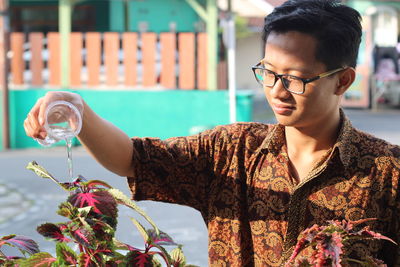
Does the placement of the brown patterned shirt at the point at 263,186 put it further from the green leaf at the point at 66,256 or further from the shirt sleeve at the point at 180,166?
the green leaf at the point at 66,256

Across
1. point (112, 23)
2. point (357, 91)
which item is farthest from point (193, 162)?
point (357, 91)

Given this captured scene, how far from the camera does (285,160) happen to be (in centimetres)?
190

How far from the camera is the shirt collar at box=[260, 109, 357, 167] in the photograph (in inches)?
72.1

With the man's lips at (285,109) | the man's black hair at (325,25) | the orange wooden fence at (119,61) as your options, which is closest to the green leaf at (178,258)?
the man's lips at (285,109)

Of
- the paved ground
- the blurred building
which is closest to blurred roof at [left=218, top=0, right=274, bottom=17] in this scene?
the blurred building

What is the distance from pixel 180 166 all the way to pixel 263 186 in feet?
0.78

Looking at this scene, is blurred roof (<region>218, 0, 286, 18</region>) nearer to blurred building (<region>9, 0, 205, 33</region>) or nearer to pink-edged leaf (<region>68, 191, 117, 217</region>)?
blurred building (<region>9, 0, 205, 33</region>)

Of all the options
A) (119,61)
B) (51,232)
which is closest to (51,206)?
(119,61)

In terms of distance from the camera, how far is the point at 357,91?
17.0m

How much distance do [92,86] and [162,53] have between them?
1125 mm

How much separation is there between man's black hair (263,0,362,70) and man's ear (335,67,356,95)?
0.06ft

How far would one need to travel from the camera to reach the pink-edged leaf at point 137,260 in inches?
59.1

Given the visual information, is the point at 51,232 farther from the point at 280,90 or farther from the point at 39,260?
the point at 280,90

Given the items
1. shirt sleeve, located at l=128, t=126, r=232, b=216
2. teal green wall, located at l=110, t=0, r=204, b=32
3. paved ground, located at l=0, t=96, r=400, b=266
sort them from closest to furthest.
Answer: shirt sleeve, located at l=128, t=126, r=232, b=216 → paved ground, located at l=0, t=96, r=400, b=266 → teal green wall, located at l=110, t=0, r=204, b=32
